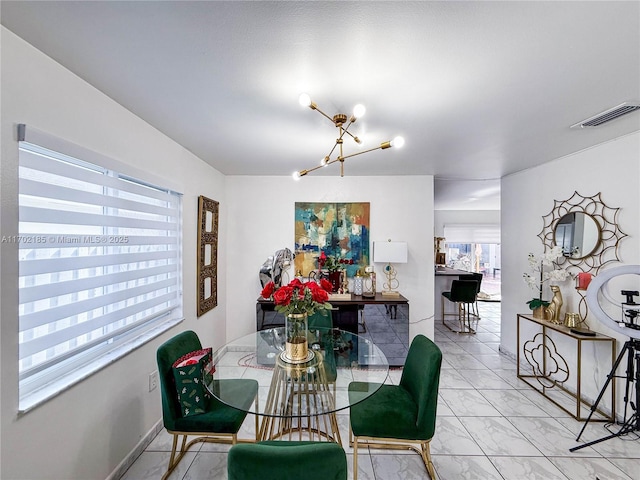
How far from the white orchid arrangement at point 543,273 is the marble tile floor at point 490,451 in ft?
3.17

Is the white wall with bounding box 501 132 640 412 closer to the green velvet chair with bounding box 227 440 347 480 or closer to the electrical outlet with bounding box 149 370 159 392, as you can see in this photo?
the green velvet chair with bounding box 227 440 347 480

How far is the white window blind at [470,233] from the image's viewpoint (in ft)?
24.7

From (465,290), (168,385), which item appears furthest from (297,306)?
(465,290)

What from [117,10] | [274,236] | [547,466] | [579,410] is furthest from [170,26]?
[579,410]

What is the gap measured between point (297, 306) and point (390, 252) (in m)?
2.13

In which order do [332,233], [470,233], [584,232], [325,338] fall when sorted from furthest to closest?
1. [470,233]
2. [332,233]
3. [584,232]
4. [325,338]

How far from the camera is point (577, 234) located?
107 inches

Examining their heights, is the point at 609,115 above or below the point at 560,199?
above

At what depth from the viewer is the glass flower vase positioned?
1.82 metres

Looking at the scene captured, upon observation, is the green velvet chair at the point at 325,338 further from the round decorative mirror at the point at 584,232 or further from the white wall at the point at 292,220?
the round decorative mirror at the point at 584,232

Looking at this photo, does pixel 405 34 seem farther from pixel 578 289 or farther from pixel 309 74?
pixel 578 289

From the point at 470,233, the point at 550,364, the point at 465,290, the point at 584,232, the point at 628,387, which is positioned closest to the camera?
the point at 628,387

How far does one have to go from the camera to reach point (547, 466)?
188 cm

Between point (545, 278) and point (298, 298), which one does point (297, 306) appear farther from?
point (545, 278)
